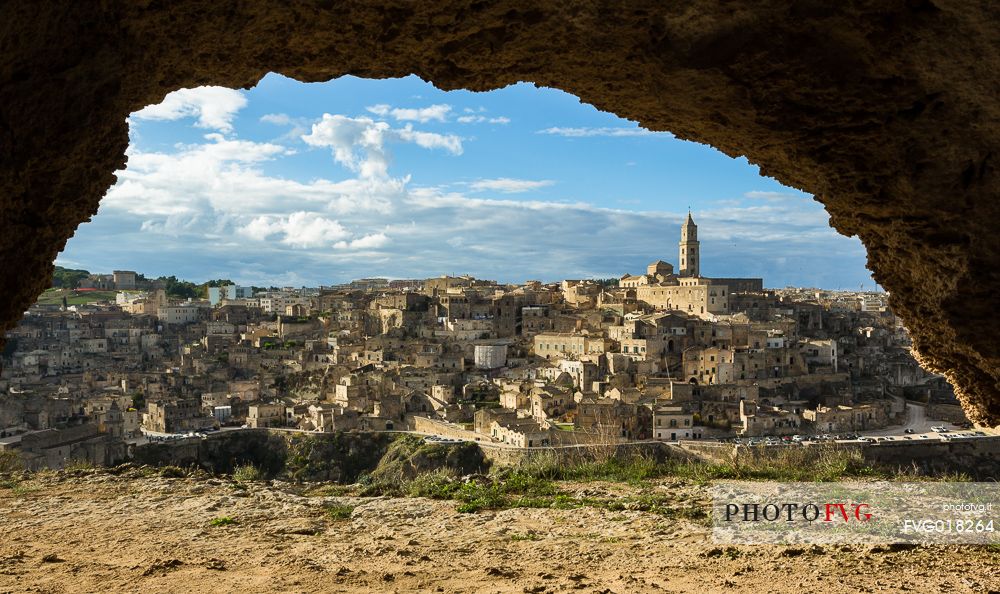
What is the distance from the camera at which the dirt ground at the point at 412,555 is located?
5.10 metres

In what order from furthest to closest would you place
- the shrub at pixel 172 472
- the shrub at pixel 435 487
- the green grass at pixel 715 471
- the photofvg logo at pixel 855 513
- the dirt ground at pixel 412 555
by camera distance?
the shrub at pixel 172 472 < the green grass at pixel 715 471 < the shrub at pixel 435 487 < the photofvg logo at pixel 855 513 < the dirt ground at pixel 412 555

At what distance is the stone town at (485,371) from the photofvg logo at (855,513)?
1405 cm

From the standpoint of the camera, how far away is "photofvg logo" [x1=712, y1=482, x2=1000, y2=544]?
6.24m

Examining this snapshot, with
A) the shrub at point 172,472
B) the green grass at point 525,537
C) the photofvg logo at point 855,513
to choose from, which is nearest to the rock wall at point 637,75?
the photofvg logo at point 855,513

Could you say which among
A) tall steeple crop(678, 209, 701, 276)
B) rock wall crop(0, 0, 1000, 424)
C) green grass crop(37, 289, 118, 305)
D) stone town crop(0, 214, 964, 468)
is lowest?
stone town crop(0, 214, 964, 468)

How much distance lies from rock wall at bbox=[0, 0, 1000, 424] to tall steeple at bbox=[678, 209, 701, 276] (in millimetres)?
69959

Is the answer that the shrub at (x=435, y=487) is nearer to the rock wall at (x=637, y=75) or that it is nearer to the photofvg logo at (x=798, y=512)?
the photofvg logo at (x=798, y=512)

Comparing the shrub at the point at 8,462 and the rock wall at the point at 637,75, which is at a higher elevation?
the rock wall at the point at 637,75

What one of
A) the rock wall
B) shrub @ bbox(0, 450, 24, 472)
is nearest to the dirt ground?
the rock wall

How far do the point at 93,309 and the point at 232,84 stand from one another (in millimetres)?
77940

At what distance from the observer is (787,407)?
110ft

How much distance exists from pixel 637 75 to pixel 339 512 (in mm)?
5551

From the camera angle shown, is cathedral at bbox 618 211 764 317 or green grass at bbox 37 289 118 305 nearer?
cathedral at bbox 618 211 764 317

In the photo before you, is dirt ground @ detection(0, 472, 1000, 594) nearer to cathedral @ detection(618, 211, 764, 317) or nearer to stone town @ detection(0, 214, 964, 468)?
stone town @ detection(0, 214, 964, 468)
